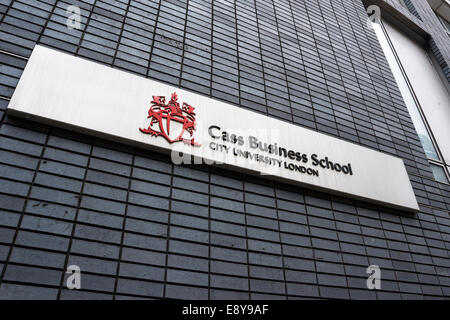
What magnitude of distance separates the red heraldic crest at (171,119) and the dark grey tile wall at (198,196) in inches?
11.5

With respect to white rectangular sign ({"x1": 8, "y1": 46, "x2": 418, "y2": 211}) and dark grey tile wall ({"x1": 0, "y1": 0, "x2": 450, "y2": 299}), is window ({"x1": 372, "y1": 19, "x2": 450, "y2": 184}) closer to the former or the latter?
dark grey tile wall ({"x1": 0, "y1": 0, "x2": 450, "y2": 299})

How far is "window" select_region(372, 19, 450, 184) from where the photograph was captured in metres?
6.58

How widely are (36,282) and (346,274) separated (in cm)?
331

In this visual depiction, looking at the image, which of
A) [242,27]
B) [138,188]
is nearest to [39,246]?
[138,188]

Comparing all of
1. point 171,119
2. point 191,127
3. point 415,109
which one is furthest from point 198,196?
point 415,109

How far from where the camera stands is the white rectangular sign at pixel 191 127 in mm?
3293

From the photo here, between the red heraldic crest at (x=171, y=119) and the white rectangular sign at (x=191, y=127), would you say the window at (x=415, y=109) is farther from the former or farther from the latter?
the red heraldic crest at (x=171, y=119)

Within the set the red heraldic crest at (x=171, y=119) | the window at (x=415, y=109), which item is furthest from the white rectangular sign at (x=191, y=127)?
the window at (x=415, y=109)

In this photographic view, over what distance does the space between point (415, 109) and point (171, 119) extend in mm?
6417

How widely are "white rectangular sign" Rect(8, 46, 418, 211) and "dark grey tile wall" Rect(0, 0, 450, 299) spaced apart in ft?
0.55

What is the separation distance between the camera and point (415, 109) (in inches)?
296

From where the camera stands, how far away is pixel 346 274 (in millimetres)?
3879

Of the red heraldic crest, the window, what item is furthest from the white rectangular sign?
the window
